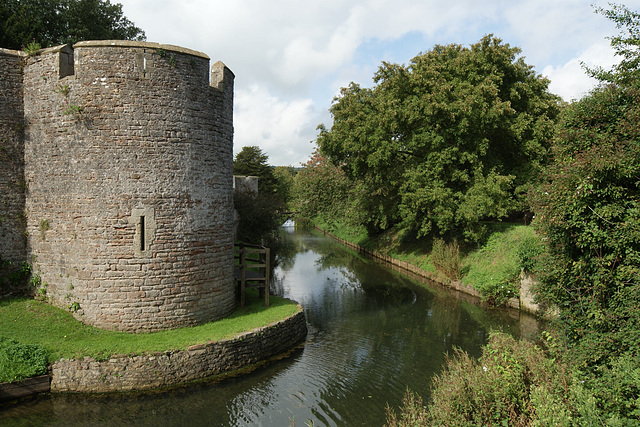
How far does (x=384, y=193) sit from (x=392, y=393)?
50.2ft

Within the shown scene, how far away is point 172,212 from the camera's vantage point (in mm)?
9789

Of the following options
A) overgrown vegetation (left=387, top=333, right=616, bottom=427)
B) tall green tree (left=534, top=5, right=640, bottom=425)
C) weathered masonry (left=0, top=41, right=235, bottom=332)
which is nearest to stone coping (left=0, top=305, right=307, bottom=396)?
weathered masonry (left=0, top=41, right=235, bottom=332)

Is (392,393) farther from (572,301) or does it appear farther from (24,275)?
(24,275)

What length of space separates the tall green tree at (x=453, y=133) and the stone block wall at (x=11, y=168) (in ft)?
46.2

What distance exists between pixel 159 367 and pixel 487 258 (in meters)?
14.8

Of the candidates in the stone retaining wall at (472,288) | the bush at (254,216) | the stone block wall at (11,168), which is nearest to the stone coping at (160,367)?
the stone block wall at (11,168)

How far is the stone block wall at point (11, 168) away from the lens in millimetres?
9945

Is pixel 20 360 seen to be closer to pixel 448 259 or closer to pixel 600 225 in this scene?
pixel 600 225

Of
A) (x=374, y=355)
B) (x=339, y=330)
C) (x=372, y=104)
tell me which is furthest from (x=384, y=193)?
(x=374, y=355)

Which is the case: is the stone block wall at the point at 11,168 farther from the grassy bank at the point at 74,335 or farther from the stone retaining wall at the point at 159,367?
the stone retaining wall at the point at 159,367

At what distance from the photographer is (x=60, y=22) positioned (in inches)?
810

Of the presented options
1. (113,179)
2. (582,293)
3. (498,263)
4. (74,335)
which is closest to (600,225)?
(582,293)

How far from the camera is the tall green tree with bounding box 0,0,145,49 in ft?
52.7

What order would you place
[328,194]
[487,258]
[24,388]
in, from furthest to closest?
[328,194] → [487,258] → [24,388]
